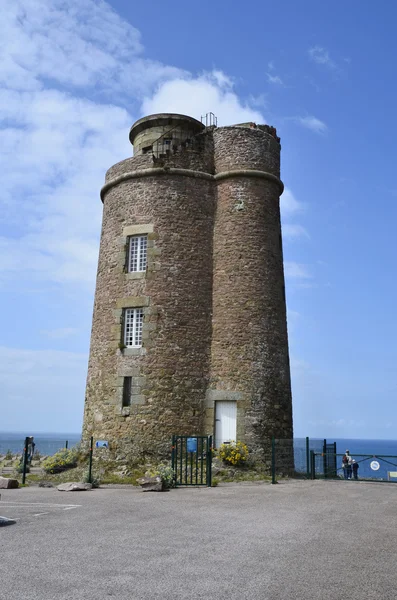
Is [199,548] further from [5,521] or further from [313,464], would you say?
[313,464]

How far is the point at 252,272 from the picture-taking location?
67.8 ft

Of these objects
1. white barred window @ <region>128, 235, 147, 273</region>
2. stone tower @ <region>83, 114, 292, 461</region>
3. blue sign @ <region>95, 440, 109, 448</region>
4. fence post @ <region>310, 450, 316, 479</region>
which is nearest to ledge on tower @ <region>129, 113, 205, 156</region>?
stone tower @ <region>83, 114, 292, 461</region>

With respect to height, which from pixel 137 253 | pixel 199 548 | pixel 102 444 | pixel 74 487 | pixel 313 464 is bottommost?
pixel 199 548

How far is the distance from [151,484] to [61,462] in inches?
235

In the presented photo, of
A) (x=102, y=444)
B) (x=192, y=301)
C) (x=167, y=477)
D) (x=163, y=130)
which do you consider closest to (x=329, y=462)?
(x=192, y=301)

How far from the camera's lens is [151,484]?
15.2 meters

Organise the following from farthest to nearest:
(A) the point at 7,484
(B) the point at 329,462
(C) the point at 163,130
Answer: (C) the point at 163,130 → (B) the point at 329,462 → (A) the point at 7,484

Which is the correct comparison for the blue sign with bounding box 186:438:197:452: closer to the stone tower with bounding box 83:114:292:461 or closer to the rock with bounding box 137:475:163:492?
the stone tower with bounding box 83:114:292:461

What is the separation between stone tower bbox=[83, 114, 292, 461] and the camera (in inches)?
768

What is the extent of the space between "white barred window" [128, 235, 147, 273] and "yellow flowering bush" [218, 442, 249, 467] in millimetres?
6924

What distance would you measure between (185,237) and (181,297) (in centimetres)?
225

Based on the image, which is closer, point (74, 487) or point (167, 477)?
point (167, 477)

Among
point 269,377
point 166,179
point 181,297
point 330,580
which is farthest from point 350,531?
point 166,179

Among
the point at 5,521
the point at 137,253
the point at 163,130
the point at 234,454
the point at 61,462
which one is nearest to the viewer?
the point at 5,521
